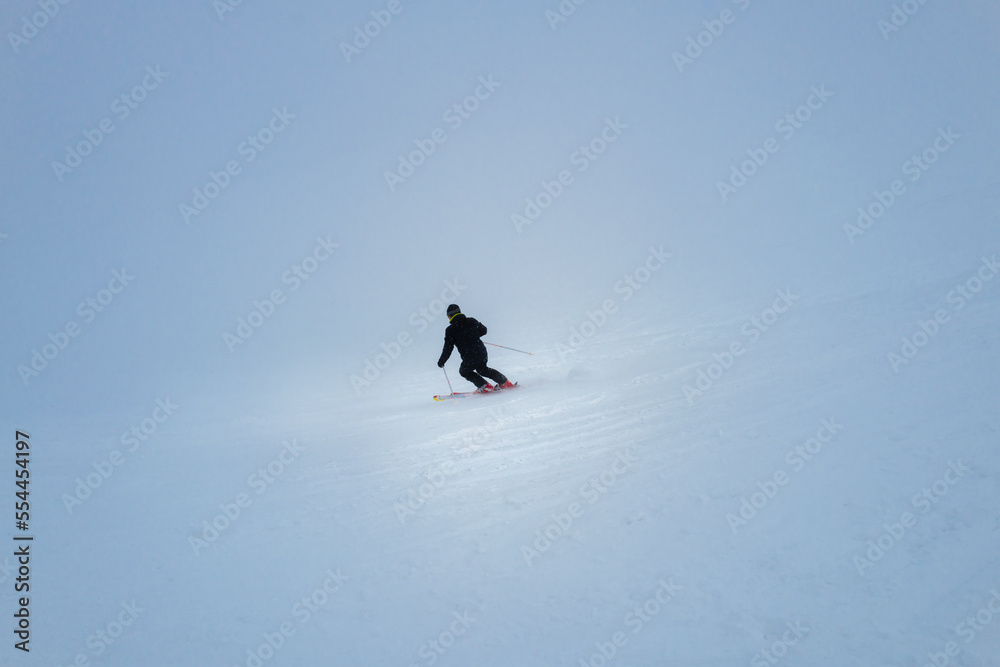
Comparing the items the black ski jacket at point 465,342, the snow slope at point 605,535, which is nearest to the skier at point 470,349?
the black ski jacket at point 465,342

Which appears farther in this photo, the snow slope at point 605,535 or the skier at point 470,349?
the skier at point 470,349

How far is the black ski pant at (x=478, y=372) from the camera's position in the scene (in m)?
8.30

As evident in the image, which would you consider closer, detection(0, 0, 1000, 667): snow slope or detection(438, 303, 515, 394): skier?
detection(0, 0, 1000, 667): snow slope

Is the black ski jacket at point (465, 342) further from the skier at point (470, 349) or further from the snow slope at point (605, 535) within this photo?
the snow slope at point (605, 535)

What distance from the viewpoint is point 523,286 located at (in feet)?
88.0

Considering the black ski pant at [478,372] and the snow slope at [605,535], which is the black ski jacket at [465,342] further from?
the snow slope at [605,535]

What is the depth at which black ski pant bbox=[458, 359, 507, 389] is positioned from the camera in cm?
830

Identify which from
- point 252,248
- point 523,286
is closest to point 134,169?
point 252,248

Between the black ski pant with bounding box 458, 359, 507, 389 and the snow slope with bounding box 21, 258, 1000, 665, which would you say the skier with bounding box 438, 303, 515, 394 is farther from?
the snow slope with bounding box 21, 258, 1000, 665

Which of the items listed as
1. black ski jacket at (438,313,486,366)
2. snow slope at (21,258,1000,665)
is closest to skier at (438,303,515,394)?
black ski jacket at (438,313,486,366)

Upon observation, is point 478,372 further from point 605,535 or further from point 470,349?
point 605,535

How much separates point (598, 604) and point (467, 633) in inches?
Answer: 29.1

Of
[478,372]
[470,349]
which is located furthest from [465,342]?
[478,372]

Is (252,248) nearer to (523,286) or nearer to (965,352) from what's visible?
(523,286)
